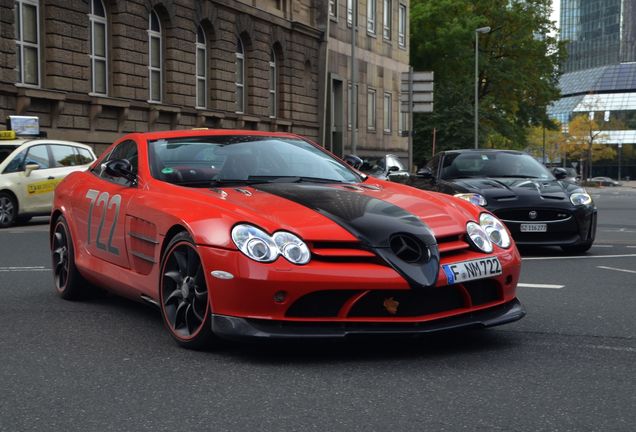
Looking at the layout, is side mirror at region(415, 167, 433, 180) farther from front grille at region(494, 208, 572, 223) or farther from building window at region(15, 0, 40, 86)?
building window at region(15, 0, 40, 86)

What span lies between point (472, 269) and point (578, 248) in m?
7.07

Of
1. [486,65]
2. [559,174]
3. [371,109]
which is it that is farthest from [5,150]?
[486,65]

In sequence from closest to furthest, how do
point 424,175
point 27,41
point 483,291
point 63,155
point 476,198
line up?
1. point 483,291
2. point 476,198
3. point 424,175
4. point 63,155
5. point 27,41

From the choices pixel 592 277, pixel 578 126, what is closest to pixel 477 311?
pixel 592 277

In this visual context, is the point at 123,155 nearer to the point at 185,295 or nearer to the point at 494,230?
the point at 185,295

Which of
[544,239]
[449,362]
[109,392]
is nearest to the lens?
[109,392]

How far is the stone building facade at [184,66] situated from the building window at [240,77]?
4 centimetres

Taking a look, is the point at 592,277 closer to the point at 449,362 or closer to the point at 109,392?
the point at 449,362

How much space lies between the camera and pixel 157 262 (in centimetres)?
569

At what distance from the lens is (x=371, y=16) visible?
4856 centimetres

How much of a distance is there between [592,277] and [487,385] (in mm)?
4836

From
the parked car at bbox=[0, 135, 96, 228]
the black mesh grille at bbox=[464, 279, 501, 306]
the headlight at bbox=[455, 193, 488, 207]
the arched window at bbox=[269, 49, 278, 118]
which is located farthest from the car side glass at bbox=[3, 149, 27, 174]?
the arched window at bbox=[269, 49, 278, 118]

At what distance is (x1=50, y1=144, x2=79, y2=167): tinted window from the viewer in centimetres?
1932

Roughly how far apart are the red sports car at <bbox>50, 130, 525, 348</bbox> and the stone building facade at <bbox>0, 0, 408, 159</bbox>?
1801cm
